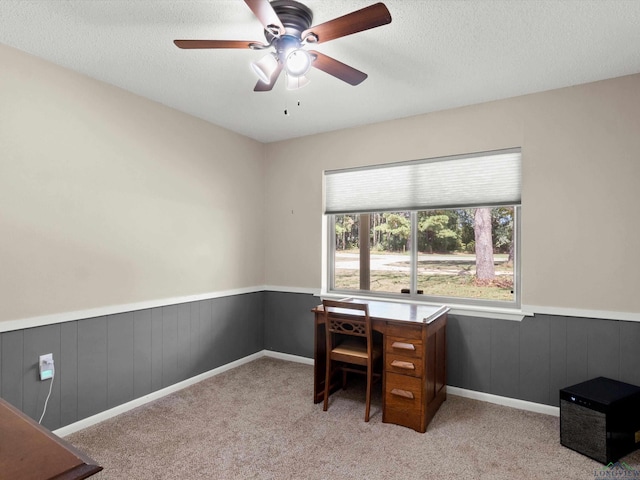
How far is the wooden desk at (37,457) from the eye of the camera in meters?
0.94

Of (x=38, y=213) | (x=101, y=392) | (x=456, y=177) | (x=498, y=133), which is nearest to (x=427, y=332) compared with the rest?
(x=456, y=177)

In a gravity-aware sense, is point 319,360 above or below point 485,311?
below

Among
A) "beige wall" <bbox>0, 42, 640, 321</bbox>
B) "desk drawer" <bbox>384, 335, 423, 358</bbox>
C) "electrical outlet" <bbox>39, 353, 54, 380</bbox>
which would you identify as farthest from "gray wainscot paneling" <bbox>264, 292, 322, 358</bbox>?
"electrical outlet" <bbox>39, 353, 54, 380</bbox>

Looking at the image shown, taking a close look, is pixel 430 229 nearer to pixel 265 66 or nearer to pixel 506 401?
pixel 506 401

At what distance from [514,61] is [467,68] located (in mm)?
280

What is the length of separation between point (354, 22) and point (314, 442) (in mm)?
2410

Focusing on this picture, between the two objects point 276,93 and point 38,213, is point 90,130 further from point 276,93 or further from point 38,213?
point 276,93

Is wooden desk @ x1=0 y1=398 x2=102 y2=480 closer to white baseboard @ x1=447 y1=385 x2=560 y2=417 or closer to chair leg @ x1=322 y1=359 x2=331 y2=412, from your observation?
chair leg @ x1=322 y1=359 x2=331 y2=412

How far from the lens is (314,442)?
2430mm

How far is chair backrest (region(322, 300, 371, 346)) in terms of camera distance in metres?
2.69

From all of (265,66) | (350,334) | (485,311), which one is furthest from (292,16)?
(485,311)

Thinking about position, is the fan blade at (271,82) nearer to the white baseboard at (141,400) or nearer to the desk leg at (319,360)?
the desk leg at (319,360)

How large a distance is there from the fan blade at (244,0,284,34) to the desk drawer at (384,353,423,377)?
2.17 metres

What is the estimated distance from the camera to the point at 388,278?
3.70 metres
